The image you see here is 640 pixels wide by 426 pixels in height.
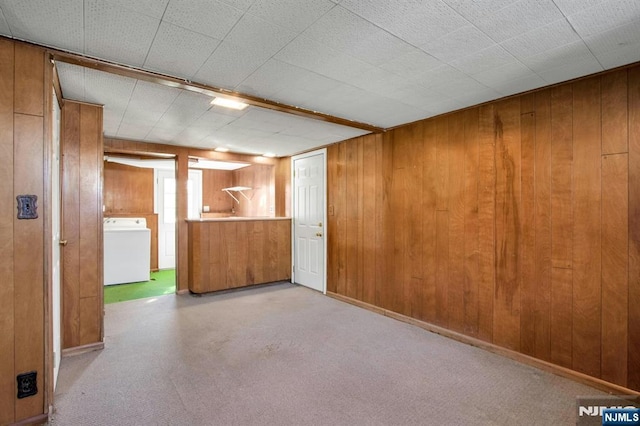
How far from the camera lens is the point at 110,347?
9.46ft

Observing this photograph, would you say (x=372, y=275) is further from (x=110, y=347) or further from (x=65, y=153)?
(x=65, y=153)

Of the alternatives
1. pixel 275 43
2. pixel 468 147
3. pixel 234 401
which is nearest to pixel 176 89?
pixel 275 43

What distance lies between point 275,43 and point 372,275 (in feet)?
9.66

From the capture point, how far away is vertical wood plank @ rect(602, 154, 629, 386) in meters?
2.14

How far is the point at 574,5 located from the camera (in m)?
1.51

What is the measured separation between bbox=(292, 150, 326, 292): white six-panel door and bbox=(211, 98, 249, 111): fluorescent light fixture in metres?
1.98

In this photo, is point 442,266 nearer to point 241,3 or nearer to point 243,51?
point 243,51

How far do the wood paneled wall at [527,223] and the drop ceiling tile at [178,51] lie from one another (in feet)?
7.69

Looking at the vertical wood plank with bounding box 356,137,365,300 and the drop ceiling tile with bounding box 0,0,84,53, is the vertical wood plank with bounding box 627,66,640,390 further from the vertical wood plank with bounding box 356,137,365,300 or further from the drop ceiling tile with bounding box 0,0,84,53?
the drop ceiling tile with bounding box 0,0,84,53

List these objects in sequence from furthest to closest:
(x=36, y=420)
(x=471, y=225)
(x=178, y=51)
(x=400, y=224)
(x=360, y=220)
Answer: (x=360, y=220) → (x=400, y=224) → (x=471, y=225) → (x=178, y=51) → (x=36, y=420)

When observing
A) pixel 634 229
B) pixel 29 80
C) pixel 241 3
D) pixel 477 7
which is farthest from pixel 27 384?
pixel 634 229

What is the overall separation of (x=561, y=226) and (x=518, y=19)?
163 centimetres

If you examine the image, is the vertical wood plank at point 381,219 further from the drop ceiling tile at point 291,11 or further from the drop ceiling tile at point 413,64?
the drop ceiling tile at point 291,11

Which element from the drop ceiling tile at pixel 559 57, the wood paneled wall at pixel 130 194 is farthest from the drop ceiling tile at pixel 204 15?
the wood paneled wall at pixel 130 194
